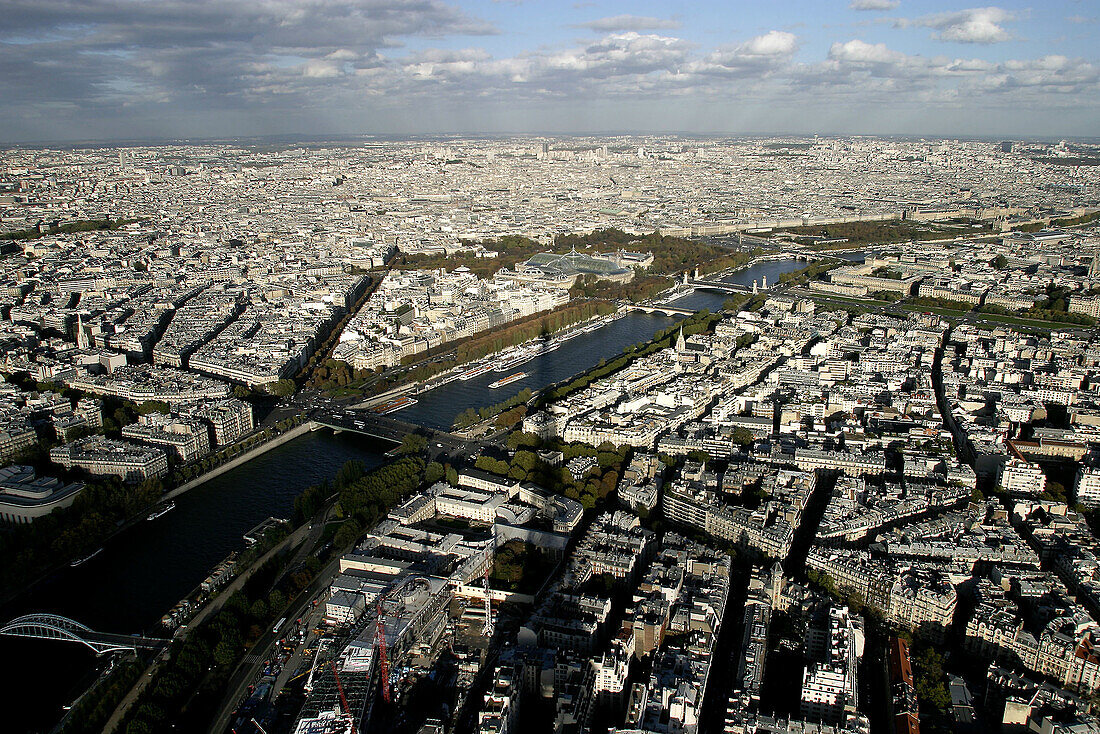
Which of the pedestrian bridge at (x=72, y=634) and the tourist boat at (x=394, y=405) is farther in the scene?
the tourist boat at (x=394, y=405)

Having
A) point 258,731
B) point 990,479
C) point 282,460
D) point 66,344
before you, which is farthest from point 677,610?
point 66,344

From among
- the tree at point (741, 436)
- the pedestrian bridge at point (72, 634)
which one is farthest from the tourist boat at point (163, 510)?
the tree at point (741, 436)

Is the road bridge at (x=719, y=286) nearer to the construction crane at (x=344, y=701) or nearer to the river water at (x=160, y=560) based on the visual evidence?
the river water at (x=160, y=560)

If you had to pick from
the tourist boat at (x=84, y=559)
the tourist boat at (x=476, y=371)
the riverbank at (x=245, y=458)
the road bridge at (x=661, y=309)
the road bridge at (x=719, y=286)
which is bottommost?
the tourist boat at (x=84, y=559)

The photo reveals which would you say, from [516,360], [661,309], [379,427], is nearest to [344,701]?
[379,427]

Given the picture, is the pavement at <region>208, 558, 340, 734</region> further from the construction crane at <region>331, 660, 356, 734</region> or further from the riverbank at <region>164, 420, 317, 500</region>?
the riverbank at <region>164, 420, 317, 500</region>

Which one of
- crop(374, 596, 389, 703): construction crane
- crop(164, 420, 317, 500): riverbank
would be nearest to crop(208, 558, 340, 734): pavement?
crop(374, 596, 389, 703): construction crane

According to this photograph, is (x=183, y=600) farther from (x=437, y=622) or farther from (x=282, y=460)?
(x=282, y=460)

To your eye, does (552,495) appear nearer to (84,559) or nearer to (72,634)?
(72,634)
